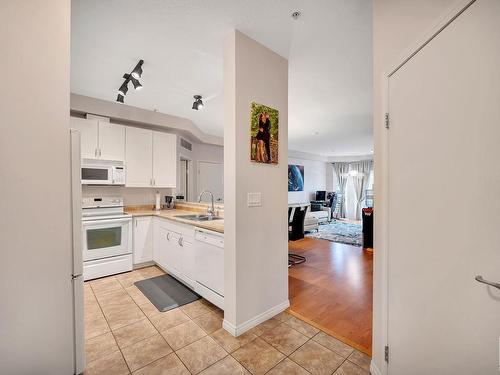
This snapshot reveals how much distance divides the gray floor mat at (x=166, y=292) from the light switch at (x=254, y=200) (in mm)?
1399

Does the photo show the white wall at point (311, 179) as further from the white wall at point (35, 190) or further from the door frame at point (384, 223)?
the white wall at point (35, 190)

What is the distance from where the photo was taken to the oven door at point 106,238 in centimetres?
303

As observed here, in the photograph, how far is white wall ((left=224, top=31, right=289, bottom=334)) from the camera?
1.93 metres

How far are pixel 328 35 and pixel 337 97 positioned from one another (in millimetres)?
1570

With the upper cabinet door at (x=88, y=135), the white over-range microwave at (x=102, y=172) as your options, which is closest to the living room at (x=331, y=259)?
the white over-range microwave at (x=102, y=172)

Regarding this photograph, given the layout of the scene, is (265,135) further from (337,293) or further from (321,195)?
(321,195)

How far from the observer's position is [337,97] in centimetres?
344

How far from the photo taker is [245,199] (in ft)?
6.53

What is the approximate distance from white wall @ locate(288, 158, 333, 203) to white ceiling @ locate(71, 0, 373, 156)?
5.44 m

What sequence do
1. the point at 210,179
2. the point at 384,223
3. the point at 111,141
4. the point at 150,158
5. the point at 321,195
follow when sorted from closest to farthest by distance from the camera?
the point at 384,223, the point at 111,141, the point at 150,158, the point at 210,179, the point at 321,195

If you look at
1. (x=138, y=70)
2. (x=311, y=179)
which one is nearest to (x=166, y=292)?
(x=138, y=70)

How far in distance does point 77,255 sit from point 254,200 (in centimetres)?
134

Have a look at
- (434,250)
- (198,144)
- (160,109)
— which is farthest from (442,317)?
(198,144)

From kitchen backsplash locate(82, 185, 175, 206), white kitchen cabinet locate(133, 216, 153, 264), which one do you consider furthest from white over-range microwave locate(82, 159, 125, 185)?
white kitchen cabinet locate(133, 216, 153, 264)
